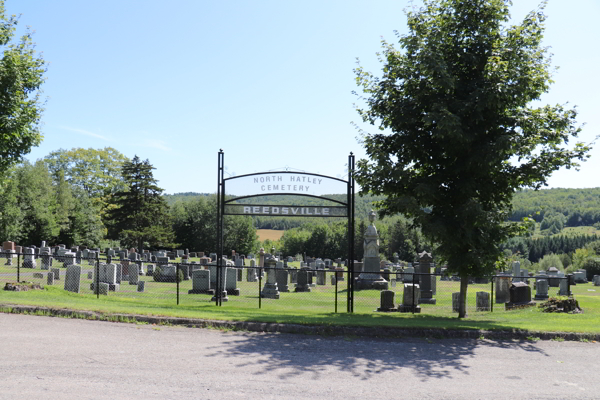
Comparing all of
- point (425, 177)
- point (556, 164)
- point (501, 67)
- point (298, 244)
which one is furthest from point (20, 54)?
point (298, 244)

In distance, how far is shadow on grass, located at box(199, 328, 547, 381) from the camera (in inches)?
255

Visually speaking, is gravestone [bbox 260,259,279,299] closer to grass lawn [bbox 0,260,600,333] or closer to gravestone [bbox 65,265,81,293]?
grass lawn [bbox 0,260,600,333]

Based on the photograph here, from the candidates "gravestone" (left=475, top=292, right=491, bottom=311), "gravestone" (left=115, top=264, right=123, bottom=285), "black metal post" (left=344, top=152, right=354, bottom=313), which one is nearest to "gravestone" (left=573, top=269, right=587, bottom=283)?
"gravestone" (left=475, top=292, right=491, bottom=311)

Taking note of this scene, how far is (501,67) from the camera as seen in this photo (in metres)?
10.8

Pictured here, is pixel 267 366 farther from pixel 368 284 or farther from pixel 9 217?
pixel 9 217

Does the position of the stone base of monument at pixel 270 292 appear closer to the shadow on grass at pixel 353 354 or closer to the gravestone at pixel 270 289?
the gravestone at pixel 270 289

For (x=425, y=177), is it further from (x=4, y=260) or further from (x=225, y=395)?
(x=4, y=260)

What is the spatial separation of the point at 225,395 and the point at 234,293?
1630cm

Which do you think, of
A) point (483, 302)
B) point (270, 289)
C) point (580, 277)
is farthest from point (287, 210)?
point (580, 277)

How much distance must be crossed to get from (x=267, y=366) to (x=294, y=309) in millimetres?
8666

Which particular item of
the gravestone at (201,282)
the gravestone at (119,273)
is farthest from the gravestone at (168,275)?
the gravestone at (201,282)

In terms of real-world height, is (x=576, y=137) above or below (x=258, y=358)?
above

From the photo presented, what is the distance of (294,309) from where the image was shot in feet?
49.6

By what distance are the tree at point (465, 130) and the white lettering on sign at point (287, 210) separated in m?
2.66
